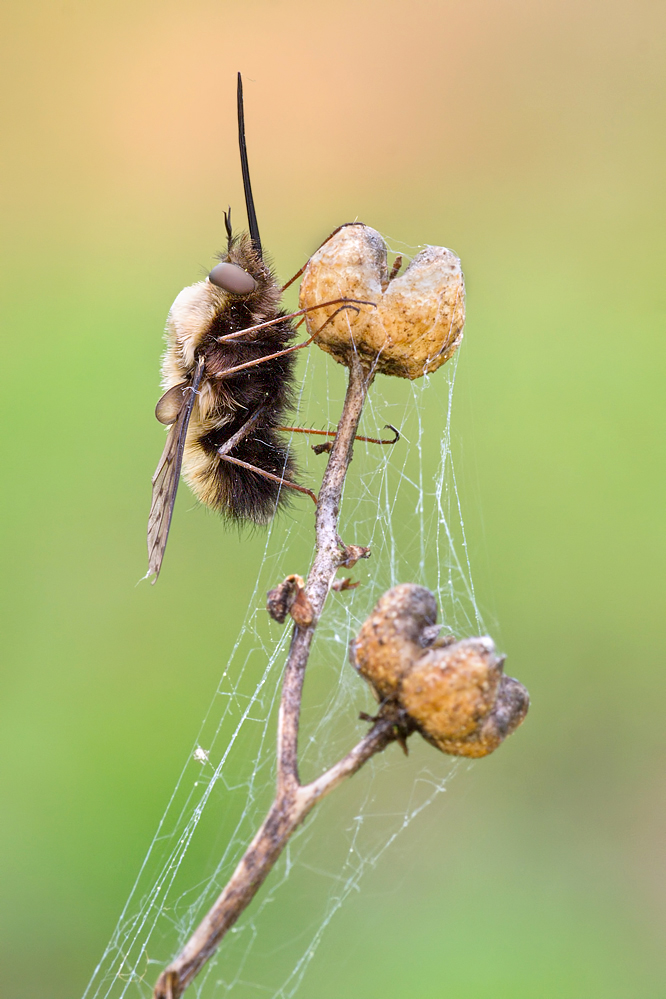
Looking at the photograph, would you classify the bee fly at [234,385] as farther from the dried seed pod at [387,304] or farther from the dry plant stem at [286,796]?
the dry plant stem at [286,796]

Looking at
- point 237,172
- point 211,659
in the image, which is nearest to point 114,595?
point 211,659

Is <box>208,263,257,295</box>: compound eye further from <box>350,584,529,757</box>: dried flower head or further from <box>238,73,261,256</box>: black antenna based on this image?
<box>350,584,529,757</box>: dried flower head

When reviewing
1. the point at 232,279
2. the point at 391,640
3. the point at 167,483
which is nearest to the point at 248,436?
the point at 167,483

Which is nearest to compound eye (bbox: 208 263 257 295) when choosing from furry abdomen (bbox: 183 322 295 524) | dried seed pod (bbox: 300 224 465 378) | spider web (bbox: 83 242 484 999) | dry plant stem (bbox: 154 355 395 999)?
furry abdomen (bbox: 183 322 295 524)

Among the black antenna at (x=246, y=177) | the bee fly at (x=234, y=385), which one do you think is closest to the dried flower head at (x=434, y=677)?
the black antenna at (x=246, y=177)

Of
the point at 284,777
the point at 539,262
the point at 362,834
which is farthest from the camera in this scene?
the point at 539,262

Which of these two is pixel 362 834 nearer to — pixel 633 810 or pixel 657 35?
pixel 633 810
